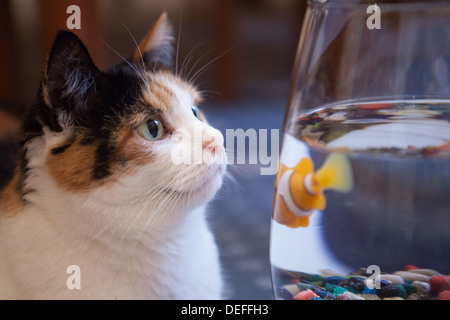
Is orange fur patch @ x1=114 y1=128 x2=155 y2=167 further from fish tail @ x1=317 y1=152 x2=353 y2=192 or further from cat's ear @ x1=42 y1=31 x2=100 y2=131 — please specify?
fish tail @ x1=317 y1=152 x2=353 y2=192

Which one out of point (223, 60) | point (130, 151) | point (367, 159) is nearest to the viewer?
point (367, 159)

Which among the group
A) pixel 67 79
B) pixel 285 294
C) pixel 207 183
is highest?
pixel 67 79

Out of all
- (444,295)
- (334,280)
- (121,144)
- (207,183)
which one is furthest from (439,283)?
(121,144)

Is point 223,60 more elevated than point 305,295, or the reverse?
point 223,60

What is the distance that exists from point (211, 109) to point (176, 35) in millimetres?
158

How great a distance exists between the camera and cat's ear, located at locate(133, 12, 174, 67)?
78 cm

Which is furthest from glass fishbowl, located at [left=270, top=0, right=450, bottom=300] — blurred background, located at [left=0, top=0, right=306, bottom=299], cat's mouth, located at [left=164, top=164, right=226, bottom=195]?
blurred background, located at [left=0, top=0, right=306, bottom=299]

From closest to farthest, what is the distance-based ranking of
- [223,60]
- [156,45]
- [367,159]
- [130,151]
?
[367,159] → [130,151] → [156,45] → [223,60]

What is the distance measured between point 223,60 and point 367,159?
0.43 meters

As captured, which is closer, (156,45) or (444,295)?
(444,295)

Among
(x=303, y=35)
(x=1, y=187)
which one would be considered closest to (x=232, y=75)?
(x=303, y=35)

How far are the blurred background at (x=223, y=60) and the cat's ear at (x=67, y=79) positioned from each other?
0.10 meters

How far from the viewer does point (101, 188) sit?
70 cm
